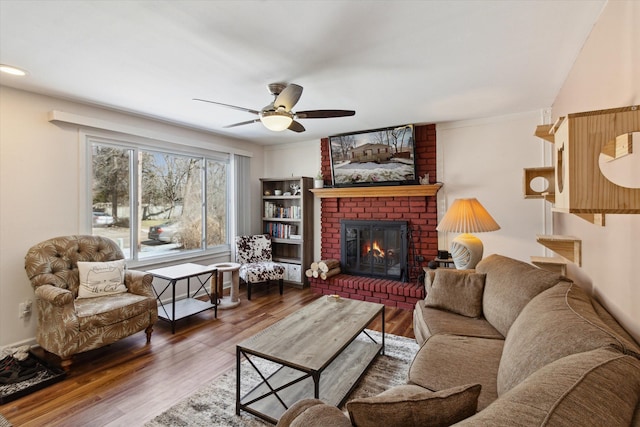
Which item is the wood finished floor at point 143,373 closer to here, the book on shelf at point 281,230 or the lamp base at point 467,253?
the lamp base at point 467,253

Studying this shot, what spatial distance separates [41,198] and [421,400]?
358 centimetres

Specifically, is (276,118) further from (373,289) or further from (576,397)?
(373,289)

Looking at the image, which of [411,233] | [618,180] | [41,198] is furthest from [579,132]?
[41,198]

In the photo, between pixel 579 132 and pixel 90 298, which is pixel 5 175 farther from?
pixel 579 132

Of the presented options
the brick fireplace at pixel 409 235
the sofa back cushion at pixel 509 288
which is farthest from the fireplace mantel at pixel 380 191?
the sofa back cushion at pixel 509 288

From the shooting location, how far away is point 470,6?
163 centimetres

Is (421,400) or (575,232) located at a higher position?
(575,232)

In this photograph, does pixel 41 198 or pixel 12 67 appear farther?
pixel 41 198

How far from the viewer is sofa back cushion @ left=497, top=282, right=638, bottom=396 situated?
3.65 ft

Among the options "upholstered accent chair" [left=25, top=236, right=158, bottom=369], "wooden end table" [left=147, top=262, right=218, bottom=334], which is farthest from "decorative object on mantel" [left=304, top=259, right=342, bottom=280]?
"upholstered accent chair" [left=25, top=236, right=158, bottom=369]

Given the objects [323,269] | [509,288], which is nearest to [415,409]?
[509,288]

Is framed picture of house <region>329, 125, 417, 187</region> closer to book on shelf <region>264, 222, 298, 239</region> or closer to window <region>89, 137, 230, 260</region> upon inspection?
book on shelf <region>264, 222, 298, 239</region>

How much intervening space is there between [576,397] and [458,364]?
1011 mm

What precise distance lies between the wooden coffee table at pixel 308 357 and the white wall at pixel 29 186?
2.25 meters
